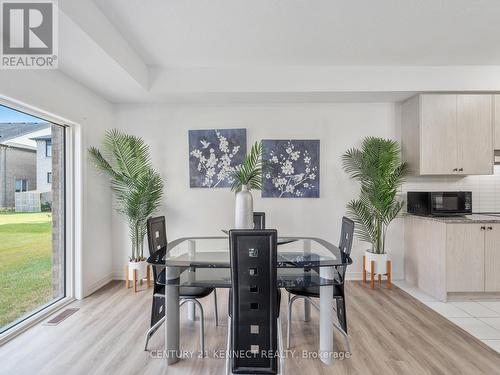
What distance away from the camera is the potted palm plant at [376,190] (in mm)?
3436

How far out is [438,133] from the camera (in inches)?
136

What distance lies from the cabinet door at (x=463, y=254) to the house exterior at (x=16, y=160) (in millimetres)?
4569

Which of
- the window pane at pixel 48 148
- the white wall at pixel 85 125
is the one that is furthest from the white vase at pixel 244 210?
the window pane at pixel 48 148

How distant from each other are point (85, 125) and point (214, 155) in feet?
5.41

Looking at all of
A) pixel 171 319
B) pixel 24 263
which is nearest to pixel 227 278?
pixel 171 319

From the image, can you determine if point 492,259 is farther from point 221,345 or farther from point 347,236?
point 221,345

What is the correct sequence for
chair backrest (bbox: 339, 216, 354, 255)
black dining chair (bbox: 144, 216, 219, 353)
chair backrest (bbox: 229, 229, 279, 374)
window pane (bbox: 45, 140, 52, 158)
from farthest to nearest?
window pane (bbox: 45, 140, 52, 158)
chair backrest (bbox: 339, 216, 354, 255)
black dining chair (bbox: 144, 216, 219, 353)
chair backrest (bbox: 229, 229, 279, 374)

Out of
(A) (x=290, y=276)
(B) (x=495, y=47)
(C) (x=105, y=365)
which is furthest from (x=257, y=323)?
(B) (x=495, y=47)

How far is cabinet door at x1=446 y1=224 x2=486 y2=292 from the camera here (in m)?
3.10

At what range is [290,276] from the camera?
204cm

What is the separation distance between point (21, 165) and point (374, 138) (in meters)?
4.11

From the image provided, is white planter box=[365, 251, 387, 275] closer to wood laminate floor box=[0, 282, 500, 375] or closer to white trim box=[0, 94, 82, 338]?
wood laminate floor box=[0, 282, 500, 375]

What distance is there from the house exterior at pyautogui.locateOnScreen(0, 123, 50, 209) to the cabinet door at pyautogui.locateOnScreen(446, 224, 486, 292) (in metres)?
4.57

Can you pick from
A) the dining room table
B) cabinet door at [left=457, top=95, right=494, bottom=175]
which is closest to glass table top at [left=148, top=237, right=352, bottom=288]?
the dining room table
